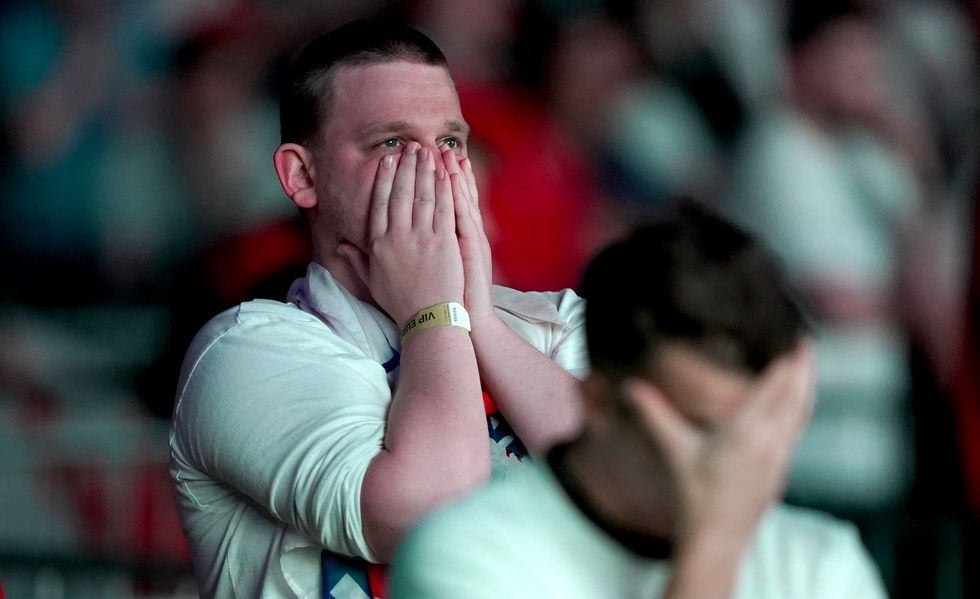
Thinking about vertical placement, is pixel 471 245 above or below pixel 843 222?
above

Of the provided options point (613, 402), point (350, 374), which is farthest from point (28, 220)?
point (613, 402)

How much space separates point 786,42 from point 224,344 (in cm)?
221

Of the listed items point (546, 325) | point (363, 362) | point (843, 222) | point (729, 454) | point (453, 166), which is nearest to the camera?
point (729, 454)

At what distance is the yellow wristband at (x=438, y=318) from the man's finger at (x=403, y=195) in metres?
0.12

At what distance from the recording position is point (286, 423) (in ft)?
4.37

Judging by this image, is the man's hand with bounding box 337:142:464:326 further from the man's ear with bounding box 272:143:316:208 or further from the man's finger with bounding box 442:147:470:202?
the man's ear with bounding box 272:143:316:208

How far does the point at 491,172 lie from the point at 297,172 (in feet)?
4.91

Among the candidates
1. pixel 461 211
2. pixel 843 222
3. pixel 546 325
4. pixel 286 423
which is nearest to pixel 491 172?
pixel 843 222

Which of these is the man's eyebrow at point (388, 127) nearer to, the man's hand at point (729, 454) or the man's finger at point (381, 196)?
the man's finger at point (381, 196)

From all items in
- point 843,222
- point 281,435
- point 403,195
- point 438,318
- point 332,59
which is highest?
point 332,59

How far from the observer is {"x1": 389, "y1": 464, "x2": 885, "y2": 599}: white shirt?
86 cm

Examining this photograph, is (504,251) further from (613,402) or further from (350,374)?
(613,402)

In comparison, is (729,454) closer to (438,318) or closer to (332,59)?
(438,318)

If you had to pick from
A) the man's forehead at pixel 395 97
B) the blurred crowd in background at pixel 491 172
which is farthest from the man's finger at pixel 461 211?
the blurred crowd in background at pixel 491 172
